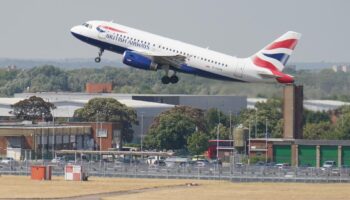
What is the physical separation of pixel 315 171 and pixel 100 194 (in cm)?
4177


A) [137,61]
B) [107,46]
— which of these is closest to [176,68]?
[137,61]

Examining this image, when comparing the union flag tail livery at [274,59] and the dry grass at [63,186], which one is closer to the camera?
the dry grass at [63,186]

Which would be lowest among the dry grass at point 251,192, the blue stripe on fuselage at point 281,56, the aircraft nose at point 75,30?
the dry grass at point 251,192

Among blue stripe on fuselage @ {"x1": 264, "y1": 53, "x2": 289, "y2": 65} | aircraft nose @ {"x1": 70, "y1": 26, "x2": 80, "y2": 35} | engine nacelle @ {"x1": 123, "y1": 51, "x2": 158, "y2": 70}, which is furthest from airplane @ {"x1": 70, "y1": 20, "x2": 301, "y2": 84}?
blue stripe on fuselage @ {"x1": 264, "y1": 53, "x2": 289, "y2": 65}

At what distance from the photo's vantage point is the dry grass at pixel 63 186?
6531 inches

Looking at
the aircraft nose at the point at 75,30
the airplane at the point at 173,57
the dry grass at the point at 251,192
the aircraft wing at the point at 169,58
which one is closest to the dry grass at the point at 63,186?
the dry grass at the point at 251,192

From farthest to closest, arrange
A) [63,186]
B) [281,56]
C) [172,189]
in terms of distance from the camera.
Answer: [281,56] < [63,186] < [172,189]

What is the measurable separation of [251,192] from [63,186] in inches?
968

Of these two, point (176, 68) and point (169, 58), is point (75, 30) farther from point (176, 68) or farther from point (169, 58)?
point (176, 68)

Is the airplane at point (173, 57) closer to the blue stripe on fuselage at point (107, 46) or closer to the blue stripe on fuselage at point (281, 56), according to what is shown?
the blue stripe on fuselage at point (107, 46)

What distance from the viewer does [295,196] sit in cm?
16138

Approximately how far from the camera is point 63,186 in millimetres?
181625

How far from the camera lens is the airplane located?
607ft

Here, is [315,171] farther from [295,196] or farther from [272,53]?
[295,196]
